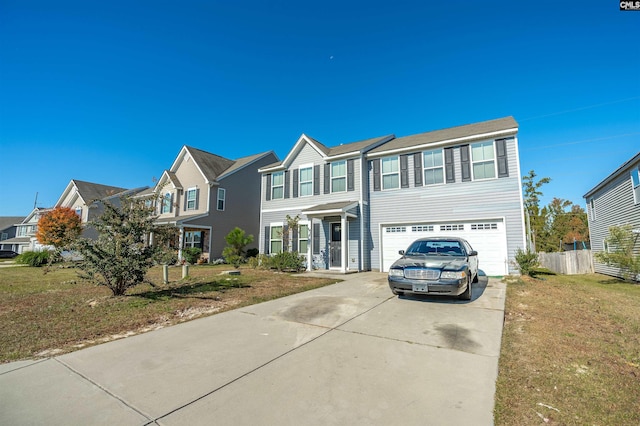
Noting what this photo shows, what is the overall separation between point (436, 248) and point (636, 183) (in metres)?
11.0

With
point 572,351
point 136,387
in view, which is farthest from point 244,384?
point 572,351

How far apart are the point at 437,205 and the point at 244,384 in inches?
459

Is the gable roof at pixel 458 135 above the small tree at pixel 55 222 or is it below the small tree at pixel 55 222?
above

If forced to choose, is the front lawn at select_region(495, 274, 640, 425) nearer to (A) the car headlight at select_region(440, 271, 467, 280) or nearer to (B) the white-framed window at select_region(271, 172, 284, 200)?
(A) the car headlight at select_region(440, 271, 467, 280)

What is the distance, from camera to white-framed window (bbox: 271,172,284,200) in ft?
57.3

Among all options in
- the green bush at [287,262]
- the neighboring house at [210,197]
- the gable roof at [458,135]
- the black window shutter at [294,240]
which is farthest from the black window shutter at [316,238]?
the neighboring house at [210,197]

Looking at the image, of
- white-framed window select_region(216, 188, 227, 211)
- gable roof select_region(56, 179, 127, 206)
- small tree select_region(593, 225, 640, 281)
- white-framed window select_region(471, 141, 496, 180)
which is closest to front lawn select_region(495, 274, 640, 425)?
small tree select_region(593, 225, 640, 281)

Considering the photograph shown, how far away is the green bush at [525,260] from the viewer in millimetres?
10602

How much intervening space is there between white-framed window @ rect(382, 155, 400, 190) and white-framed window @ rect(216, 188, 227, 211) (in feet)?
43.5

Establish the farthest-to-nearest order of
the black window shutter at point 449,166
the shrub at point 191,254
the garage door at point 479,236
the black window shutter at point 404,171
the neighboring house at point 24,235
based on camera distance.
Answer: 1. the neighboring house at point 24,235
2. the shrub at point 191,254
3. the black window shutter at point 404,171
4. the black window shutter at point 449,166
5. the garage door at point 479,236

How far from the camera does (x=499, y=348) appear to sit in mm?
4176

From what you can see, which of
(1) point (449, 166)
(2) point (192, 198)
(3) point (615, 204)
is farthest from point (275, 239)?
(3) point (615, 204)

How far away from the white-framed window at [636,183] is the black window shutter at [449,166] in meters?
7.27

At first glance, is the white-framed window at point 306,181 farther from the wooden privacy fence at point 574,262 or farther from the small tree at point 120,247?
the wooden privacy fence at point 574,262
